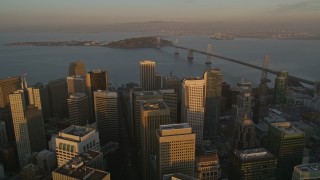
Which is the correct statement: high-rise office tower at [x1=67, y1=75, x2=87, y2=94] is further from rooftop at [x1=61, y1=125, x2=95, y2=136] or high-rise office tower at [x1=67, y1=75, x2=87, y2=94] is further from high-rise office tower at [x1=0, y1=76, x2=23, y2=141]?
rooftop at [x1=61, y1=125, x2=95, y2=136]

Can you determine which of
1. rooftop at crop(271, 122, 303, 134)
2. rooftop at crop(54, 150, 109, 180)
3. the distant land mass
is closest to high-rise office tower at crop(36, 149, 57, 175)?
rooftop at crop(54, 150, 109, 180)

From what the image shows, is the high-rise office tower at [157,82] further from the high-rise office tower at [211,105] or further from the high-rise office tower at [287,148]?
the high-rise office tower at [287,148]

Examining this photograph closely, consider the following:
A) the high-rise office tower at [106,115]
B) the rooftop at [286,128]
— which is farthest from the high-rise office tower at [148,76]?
the rooftop at [286,128]

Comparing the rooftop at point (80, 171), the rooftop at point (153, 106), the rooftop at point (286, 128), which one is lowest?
the rooftop at point (286, 128)

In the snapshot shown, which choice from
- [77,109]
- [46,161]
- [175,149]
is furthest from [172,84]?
[175,149]

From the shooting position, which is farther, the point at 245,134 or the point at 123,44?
the point at 123,44

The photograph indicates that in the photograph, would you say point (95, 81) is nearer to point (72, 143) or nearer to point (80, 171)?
point (72, 143)
